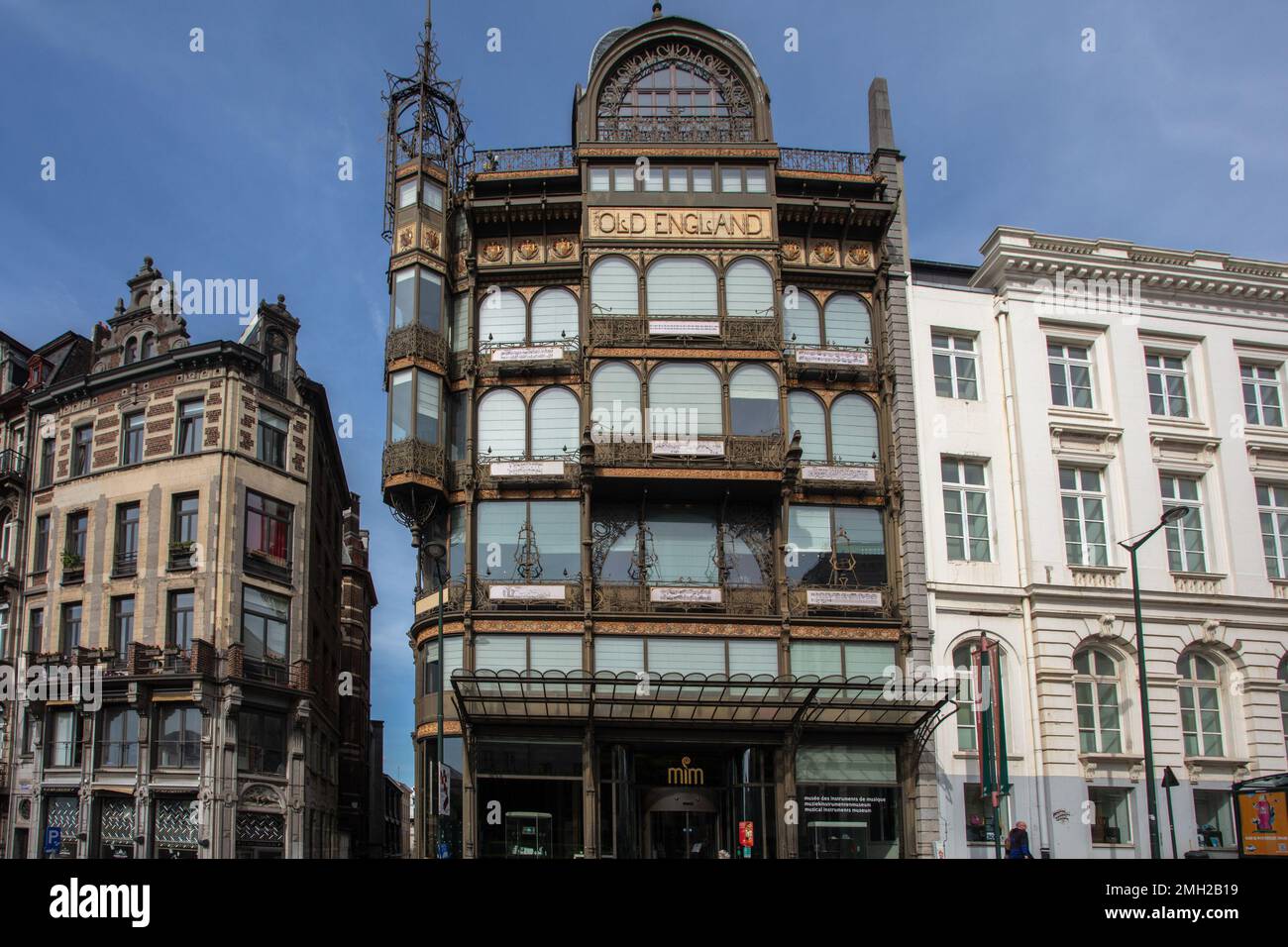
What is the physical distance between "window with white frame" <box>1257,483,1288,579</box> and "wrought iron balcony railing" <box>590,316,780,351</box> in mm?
17053

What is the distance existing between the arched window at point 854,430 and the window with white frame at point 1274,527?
513 inches

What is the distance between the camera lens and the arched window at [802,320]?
3972 centimetres

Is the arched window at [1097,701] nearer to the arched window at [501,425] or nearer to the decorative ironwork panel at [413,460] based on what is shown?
the arched window at [501,425]

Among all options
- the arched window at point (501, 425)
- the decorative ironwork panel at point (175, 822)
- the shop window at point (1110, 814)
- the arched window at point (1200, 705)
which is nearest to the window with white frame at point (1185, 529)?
the arched window at point (1200, 705)

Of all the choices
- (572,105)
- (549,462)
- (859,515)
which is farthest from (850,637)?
(572,105)

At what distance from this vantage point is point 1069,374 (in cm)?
4062

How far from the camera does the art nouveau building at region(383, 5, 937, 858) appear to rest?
34906mm

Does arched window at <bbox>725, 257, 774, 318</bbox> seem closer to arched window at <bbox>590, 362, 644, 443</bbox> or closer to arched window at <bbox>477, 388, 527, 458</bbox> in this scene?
arched window at <bbox>590, 362, 644, 443</bbox>

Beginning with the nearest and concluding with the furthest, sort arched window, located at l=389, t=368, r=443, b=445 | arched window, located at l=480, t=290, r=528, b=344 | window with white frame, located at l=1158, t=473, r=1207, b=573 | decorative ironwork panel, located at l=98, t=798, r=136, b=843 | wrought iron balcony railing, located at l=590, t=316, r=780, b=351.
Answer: arched window, located at l=389, t=368, r=443, b=445 → wrought iron balcony railing, located at l=590, t=316, r=780, b=351 → arched window, located at l=480, t=290, r=528, b=344 → window with white frame, located at l=1158, t=473, r=1207, b=573 → decorative ironwork panel, located at l=98, t=798, r=136, b=843

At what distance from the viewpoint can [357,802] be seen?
7006cm

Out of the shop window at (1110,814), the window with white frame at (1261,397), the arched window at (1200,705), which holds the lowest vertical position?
the shop window at (1110,814)

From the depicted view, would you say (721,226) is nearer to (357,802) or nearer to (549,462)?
(549,462)
